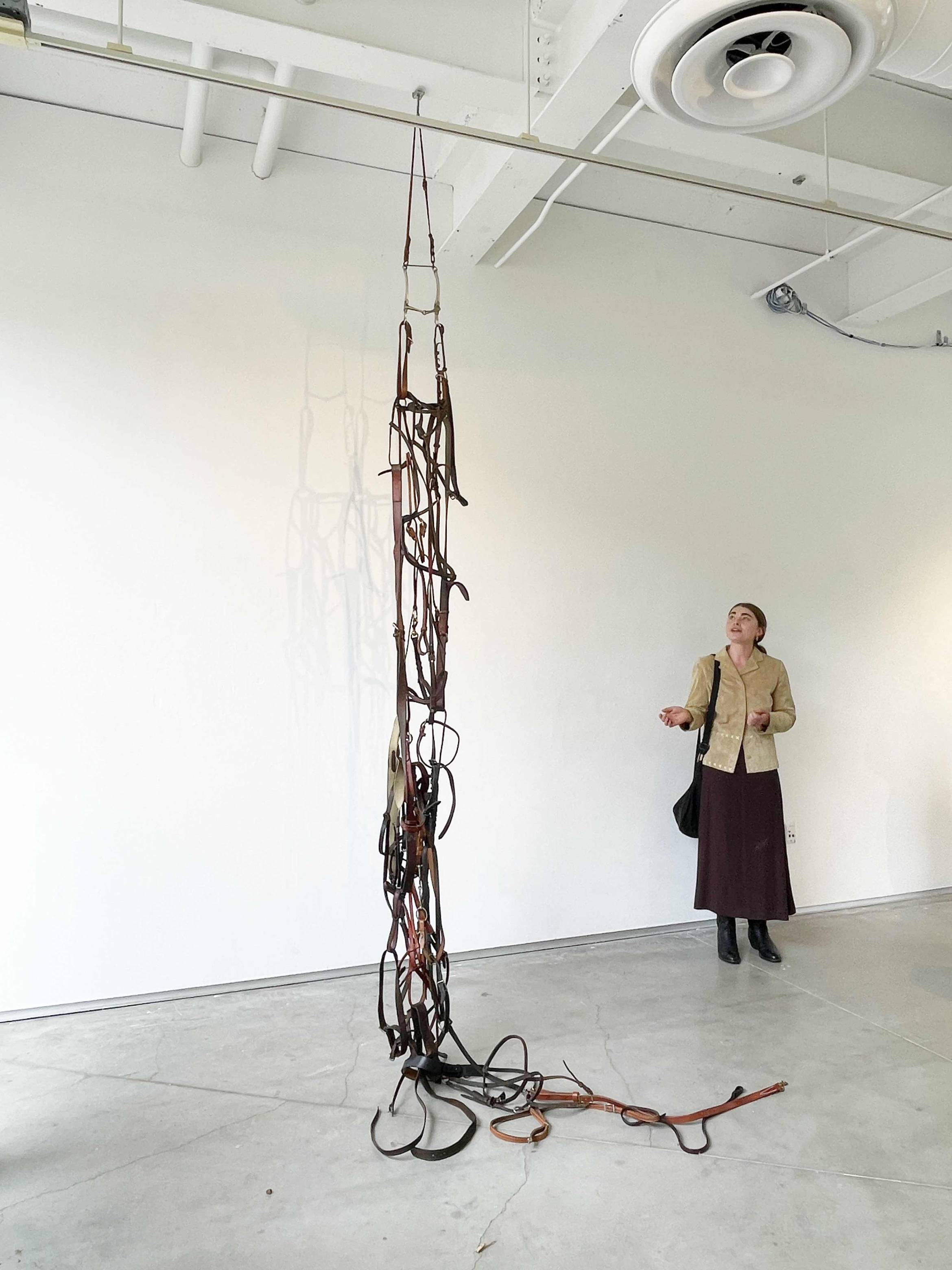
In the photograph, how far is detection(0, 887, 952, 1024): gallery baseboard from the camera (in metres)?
3.54

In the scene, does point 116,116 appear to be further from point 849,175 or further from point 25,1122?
point 25,1122

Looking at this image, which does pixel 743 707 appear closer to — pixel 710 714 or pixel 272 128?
pixel 710 714

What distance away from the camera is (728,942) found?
4.15 metres

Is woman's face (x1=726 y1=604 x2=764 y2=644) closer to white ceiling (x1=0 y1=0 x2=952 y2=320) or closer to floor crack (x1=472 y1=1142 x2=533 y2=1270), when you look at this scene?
white ceiling (x1=0 y1=0 x2=952 y2=320)

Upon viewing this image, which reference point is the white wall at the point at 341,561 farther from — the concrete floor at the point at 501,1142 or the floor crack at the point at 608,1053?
the floor crack at the point at 608,1053

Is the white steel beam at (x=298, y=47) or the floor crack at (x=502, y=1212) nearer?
the floor crack at (x=502, y=1212)

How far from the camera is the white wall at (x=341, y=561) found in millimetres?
3590

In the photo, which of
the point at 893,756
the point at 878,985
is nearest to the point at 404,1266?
the point at 878,985

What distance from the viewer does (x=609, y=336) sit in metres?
4.57

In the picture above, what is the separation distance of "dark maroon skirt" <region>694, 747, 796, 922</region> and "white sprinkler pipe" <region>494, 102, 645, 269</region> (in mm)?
2506

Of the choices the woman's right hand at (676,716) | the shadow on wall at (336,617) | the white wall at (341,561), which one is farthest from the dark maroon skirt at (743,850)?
the shadow on wall at (336,617)

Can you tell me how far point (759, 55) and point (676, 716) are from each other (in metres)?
2.80

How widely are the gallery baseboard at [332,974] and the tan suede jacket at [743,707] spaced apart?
0.99 meters

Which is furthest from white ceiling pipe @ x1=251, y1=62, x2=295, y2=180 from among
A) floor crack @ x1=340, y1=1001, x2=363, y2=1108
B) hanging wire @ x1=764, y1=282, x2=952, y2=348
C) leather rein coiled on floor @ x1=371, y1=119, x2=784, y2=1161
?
floor crack @ x1=340, y1=1001, x2=363, y2=1108
